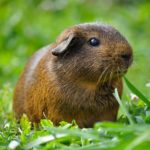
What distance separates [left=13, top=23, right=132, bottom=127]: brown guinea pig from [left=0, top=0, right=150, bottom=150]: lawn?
0.22m

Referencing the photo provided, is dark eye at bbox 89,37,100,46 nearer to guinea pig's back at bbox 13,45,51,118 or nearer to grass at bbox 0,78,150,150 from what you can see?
guinea pig's back at bbox 13,45,51,118

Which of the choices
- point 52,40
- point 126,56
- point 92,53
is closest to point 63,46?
point 92,53

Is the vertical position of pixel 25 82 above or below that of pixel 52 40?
below

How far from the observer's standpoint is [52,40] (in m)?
12.4

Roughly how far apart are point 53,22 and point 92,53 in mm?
7024

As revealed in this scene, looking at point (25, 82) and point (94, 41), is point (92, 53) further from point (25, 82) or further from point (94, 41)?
point (25, 82)

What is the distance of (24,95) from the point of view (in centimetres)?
755

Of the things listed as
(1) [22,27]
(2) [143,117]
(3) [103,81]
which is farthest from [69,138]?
(1) [22,27]

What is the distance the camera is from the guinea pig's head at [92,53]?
6574 millimetres

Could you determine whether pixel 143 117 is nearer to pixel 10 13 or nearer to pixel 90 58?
pixel 90 58

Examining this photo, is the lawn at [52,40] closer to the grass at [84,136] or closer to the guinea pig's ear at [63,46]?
the grass at [84,136]

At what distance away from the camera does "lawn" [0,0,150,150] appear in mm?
5270

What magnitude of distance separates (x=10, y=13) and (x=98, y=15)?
1892 mm

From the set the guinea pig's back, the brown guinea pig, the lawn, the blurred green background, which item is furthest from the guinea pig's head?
the blurred green background
